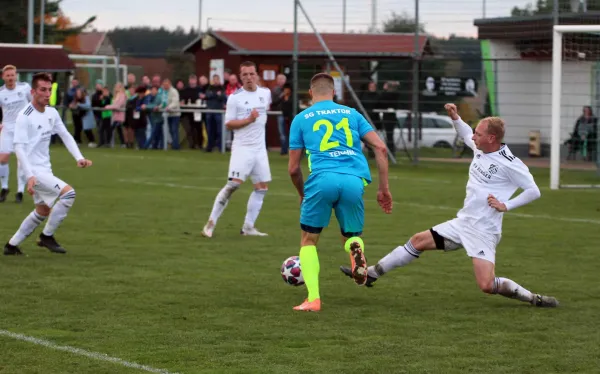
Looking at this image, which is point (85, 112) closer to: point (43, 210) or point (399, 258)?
point (43, 210)

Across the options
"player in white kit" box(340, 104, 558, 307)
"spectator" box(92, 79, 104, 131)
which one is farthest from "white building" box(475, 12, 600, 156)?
"player in white kit" box(340, 104, 558, 307)

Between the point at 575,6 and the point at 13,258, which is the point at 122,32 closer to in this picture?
the point at 575,6

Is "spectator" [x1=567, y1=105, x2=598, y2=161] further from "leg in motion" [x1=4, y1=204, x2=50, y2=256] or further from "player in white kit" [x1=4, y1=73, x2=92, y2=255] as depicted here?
"leg in motion" [x1=4, y1=204, x2=50, y2=256]

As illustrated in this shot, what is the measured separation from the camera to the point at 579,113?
25062 millimetres

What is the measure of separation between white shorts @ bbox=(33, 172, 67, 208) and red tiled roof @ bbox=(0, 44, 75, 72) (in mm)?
19537

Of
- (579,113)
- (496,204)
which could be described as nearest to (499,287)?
(496,204)

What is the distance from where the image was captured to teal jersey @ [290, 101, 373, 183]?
29.4 feet

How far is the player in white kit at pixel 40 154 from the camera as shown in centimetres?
1196

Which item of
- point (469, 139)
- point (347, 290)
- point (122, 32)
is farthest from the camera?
point (122, 32)

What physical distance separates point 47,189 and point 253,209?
316cm

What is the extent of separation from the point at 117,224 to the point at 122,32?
3650 centimetres

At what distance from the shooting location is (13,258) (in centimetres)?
1208

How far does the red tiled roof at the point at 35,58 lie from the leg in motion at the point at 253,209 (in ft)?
58.7

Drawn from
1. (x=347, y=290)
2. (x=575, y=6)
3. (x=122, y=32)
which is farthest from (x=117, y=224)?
(x=122, y=32)
